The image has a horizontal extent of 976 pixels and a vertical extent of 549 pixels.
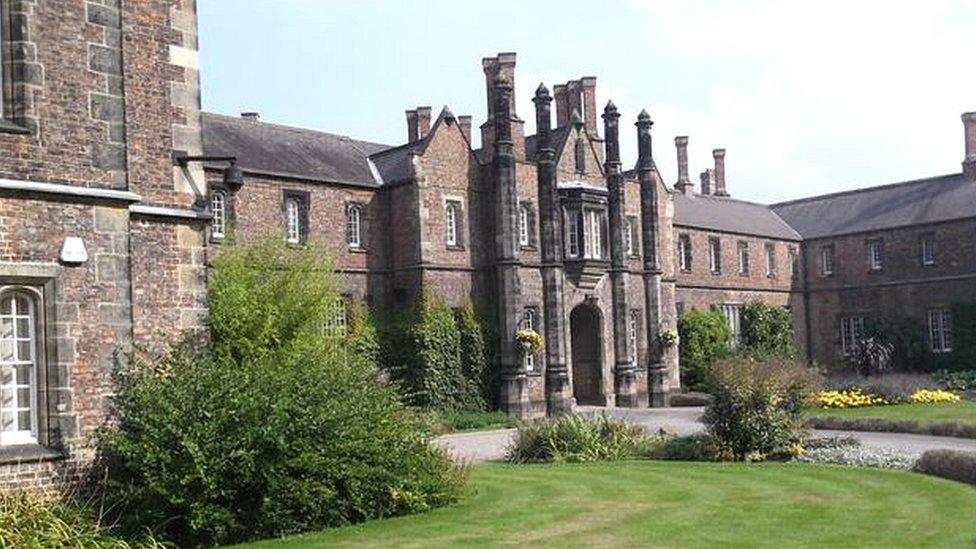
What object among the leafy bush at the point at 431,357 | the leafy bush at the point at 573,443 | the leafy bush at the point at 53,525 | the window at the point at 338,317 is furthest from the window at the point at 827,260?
the leafy bush at the point at 53,525

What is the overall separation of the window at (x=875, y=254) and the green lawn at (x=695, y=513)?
39.0m

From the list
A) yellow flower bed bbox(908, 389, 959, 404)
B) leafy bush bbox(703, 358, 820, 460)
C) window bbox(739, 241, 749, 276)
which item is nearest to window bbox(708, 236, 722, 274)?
window bbox(739, 241, 749, 276)

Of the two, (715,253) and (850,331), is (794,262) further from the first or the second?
(715,253)

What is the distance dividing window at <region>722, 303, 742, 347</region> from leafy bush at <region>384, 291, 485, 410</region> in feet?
63.6

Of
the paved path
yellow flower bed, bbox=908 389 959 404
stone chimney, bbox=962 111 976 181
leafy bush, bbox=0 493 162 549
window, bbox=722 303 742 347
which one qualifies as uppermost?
stone chimney, bbox=962 111 976 181

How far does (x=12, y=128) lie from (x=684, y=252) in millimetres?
40744

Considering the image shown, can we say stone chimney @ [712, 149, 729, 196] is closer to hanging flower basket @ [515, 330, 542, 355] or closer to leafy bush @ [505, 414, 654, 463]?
hanging flower basket @ [515, 330, 542, 355]

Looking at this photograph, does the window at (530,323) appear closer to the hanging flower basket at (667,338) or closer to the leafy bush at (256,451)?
the hanging flower basket at (667,338)

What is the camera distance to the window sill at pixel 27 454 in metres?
12.9

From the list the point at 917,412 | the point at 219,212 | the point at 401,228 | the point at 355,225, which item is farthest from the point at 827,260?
the point at 219,212

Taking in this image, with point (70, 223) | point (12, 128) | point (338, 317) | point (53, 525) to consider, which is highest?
point (12, 128)

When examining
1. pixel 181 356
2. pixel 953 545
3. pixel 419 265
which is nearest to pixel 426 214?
pixel 419 265

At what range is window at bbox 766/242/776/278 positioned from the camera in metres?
56.9

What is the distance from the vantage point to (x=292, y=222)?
35.1 meters
